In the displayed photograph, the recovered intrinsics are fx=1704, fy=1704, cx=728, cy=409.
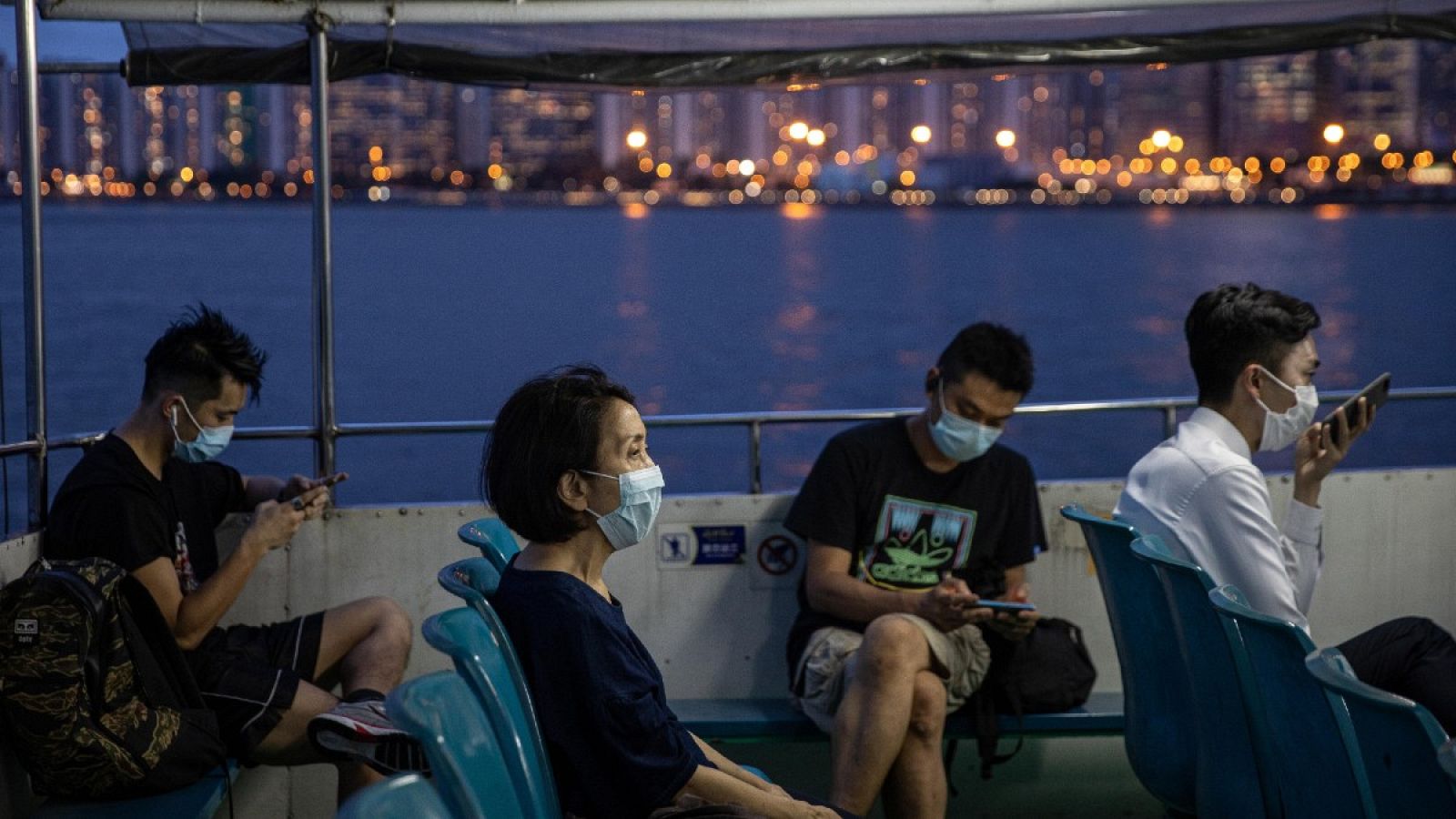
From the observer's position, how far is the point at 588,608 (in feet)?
9.73

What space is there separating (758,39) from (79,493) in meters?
2.81

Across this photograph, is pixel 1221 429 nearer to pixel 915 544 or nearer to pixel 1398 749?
pixel 915 544

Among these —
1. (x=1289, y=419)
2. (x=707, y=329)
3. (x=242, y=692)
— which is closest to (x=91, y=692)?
(x=242, y=692)

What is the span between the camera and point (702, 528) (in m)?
5.62

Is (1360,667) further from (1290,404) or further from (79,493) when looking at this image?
(79,493)

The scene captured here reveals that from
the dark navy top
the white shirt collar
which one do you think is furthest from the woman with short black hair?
the white shirt collar

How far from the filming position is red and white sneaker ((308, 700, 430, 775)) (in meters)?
4.02

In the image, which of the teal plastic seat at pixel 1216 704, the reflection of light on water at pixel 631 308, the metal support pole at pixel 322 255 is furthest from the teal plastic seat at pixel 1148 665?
the reflection of light on water at pixel 631 308

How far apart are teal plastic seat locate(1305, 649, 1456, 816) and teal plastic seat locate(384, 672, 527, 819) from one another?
114 cm

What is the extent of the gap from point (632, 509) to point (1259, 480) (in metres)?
1.66

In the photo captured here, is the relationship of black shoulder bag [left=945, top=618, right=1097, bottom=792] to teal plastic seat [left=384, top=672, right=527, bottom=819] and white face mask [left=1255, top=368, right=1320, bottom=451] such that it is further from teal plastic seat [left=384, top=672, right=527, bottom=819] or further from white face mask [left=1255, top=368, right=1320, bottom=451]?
teal plastic seat [left=384, top=672, right=527, bottom=819]

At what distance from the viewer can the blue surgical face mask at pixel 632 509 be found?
3.12m

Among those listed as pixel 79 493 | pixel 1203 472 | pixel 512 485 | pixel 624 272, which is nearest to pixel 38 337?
pixel 79 493

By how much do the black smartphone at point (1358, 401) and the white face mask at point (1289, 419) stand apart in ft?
0.20
